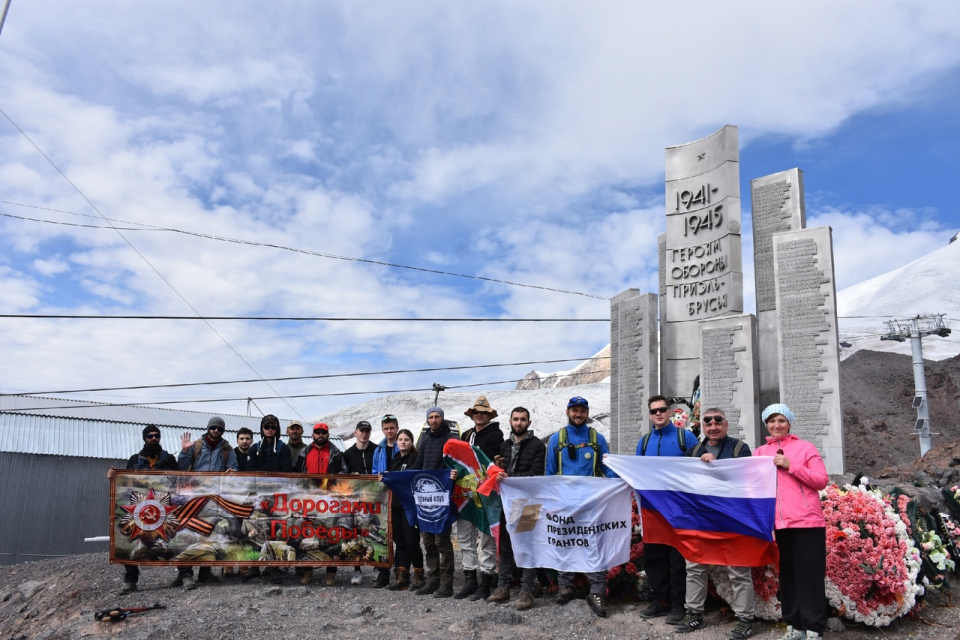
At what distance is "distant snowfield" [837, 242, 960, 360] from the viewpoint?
59531 mm

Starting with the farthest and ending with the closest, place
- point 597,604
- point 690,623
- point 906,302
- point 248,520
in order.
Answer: point 906,302
point 248,520
point 597,604
point 690,623

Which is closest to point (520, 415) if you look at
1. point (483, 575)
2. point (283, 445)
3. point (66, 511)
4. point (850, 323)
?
point (483, 575)

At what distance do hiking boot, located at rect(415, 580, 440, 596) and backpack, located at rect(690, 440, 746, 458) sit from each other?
305cm

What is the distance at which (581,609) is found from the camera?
607 cm

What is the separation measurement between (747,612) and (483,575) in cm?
258

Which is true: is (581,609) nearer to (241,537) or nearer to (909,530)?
(909,530)

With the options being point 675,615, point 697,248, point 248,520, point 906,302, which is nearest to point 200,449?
point 248,520

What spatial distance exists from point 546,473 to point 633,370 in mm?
6438

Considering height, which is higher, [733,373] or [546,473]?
[733,373]

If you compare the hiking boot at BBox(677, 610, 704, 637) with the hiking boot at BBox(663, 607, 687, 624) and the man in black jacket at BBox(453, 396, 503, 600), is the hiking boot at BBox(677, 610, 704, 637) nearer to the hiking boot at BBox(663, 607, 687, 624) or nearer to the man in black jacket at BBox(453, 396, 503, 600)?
the hiking boot at BBox(663, 607, 687, 624)

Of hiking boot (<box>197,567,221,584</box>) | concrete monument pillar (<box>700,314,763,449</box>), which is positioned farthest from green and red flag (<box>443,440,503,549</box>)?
concrete monument pillar (<box>700,314,763,449</box>)

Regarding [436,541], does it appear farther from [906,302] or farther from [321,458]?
[906,302]

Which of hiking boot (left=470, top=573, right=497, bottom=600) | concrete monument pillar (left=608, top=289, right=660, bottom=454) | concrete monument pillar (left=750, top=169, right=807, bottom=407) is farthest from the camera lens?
concrete monument pillar (left=608, top=289, right=660, bottom=454)

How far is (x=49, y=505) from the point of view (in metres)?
18.6
